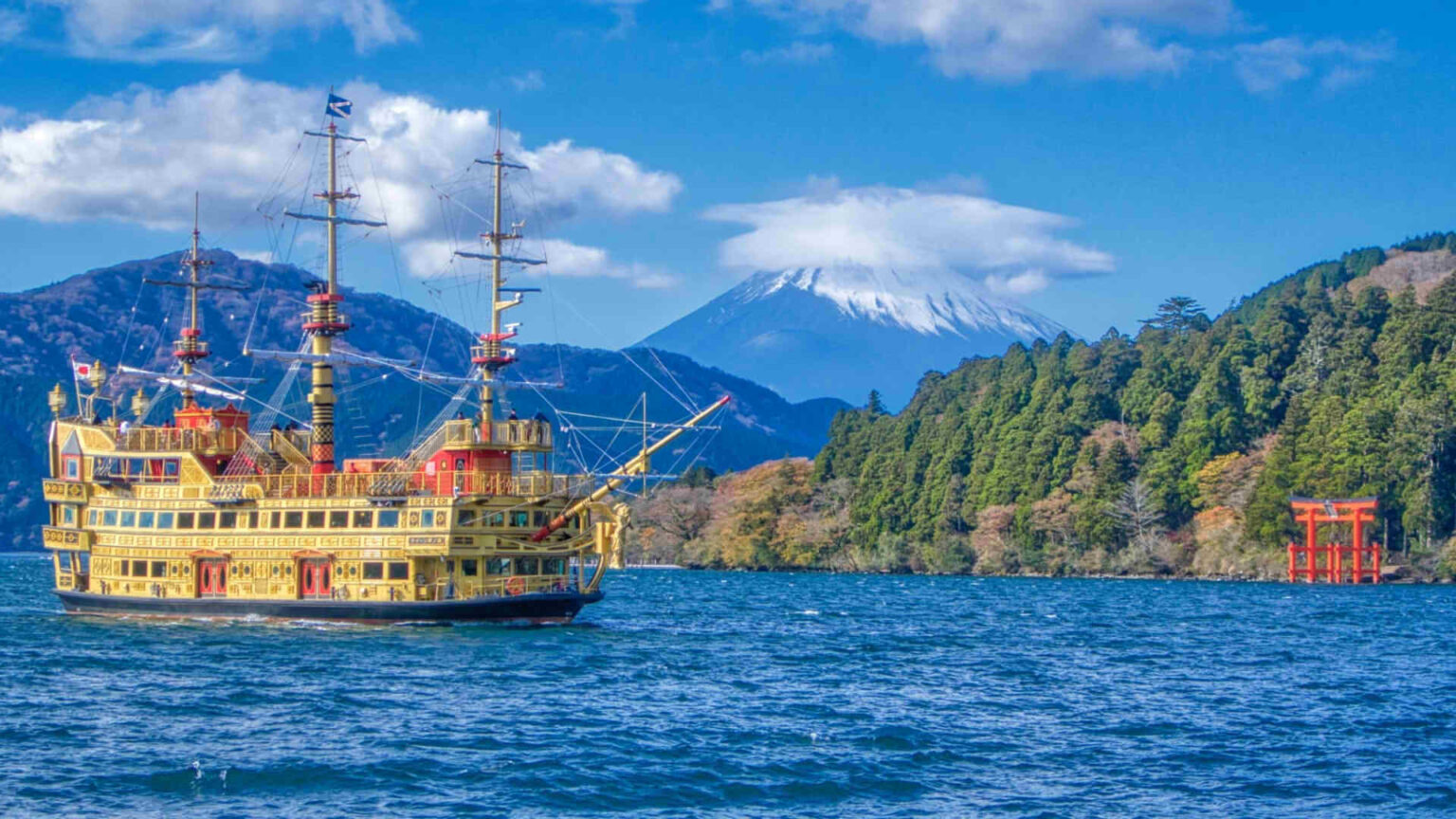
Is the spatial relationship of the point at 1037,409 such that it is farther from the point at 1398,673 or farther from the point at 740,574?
the point at 1398,673

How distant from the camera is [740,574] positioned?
431 ft

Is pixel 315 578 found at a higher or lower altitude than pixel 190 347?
lower

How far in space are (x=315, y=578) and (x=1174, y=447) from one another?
74.3m

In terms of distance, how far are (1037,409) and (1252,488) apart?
22.5 metres

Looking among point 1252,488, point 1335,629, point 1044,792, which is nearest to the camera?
point 1044,792

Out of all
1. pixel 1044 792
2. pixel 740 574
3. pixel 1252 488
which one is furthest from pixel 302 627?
pixel 740 574

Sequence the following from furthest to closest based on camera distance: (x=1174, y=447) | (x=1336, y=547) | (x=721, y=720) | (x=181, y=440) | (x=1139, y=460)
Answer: (x=1139, y=460), (x=1174, y=447), (x=1336, y=547), (x=181, y=440), (x=721, y=720)

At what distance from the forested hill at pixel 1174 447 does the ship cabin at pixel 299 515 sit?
63828 mm

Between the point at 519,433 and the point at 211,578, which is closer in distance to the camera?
the point at 519,433

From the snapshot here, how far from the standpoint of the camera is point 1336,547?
96.8 meters

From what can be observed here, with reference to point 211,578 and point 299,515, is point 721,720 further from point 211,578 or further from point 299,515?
point 211,578

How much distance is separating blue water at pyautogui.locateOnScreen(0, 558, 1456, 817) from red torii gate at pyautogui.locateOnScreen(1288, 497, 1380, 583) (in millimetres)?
38418

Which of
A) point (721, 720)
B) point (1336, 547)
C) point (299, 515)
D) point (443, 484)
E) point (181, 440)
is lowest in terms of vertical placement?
point (721, 720)

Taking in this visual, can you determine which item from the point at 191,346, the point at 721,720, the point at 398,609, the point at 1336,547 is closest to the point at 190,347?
the point at 191,346
